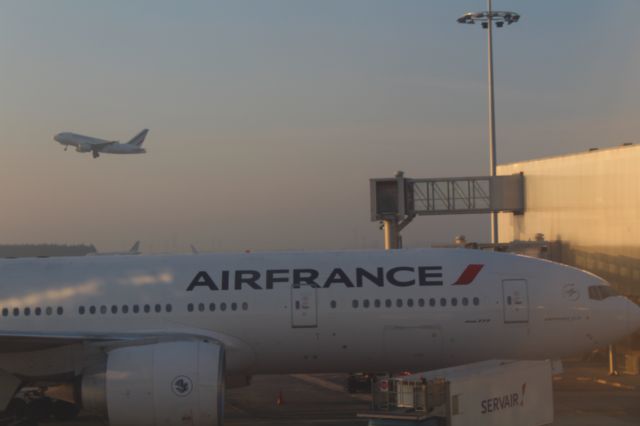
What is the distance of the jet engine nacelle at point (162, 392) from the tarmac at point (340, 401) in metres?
3.16

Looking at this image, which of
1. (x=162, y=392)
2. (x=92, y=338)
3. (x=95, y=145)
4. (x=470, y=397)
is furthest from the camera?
(x=95, y=145)

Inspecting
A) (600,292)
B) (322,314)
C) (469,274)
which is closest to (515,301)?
(469,274)

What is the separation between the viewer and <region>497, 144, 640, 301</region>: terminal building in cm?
2720

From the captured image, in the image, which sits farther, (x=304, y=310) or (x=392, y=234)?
(x=392, y=234)

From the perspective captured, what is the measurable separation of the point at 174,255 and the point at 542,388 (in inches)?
348

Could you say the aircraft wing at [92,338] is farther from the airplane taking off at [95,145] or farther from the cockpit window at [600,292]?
the airplane taking off at [95,145]

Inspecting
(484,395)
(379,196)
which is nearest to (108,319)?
(484,395)

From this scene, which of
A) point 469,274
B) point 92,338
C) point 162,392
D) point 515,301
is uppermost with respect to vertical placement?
point 469,274

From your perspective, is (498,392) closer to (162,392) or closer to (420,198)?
(162,392)

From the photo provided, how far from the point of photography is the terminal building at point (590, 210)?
2720 centimetres

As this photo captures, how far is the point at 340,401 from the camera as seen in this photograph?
2250 cm

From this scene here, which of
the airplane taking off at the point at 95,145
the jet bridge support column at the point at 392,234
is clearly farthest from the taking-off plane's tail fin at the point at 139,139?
the jet bridge support column at the point at 392,234

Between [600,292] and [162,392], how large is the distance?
9926mm

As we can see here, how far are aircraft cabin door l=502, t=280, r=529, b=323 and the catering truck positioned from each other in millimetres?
1275
